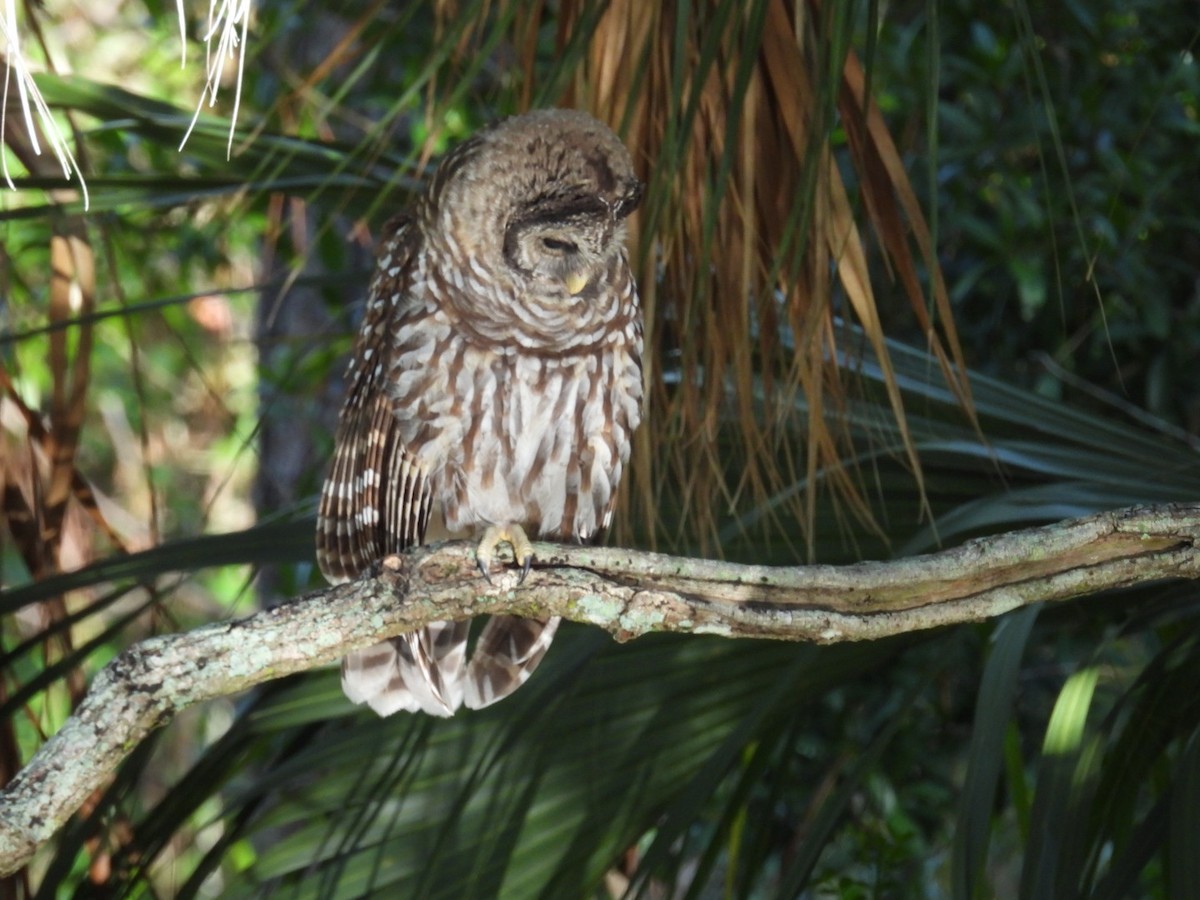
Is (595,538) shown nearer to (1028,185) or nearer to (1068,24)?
(1028,185)

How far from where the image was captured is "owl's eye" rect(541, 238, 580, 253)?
259cm

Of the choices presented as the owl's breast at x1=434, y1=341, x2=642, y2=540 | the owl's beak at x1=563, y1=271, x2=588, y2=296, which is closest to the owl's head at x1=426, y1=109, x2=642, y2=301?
the owl's beak at x1=563, y1=271, x2=588, y2=296

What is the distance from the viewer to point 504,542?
2164 mm

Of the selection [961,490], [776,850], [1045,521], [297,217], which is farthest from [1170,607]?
[297,217]

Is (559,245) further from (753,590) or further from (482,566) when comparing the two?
(753,590)

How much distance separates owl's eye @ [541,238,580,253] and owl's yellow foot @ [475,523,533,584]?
22.5 inches

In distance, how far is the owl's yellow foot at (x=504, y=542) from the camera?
2031 mm

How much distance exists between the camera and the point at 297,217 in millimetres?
4293

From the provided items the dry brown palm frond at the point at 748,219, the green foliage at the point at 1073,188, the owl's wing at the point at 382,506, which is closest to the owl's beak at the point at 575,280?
the dry brown palm frond at the point at 748,219

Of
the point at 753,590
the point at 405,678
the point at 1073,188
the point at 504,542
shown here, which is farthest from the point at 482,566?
the point at 1073,188

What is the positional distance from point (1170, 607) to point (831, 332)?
0.81 meters

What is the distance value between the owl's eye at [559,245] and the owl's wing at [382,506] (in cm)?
29

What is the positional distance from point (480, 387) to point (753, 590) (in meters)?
0.92

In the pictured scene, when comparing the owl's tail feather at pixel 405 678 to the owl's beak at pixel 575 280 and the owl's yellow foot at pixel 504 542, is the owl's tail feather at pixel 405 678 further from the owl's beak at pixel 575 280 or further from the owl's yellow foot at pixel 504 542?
the owl's beak at pixel 575 280
